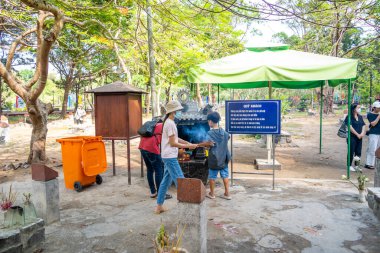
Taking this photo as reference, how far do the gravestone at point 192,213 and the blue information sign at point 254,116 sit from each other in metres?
3.33

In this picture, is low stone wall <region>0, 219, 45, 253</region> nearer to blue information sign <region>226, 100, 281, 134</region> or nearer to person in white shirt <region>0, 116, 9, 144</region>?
blue information sign <region>226, 100, 281, 134</region>

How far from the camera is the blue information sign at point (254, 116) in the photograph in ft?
19.3

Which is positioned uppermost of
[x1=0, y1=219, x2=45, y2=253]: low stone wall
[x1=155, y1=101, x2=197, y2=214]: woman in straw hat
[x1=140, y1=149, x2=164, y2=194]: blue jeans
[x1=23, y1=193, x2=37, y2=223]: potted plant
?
[x1=155, y1=101, x2=197, y2=214]: woman in straw hat

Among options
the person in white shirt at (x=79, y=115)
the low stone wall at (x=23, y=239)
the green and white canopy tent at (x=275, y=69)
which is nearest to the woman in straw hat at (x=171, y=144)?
the low stone wall at (x=23, y=239)

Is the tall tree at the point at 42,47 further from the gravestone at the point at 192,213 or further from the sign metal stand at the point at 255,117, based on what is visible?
the gravestone at the point at 192,213

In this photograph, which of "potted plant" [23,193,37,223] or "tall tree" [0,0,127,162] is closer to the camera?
"potted plant" [23,193,37,223]

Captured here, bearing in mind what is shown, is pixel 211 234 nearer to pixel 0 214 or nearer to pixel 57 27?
pixel 0 214

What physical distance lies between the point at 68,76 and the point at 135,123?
23389mm

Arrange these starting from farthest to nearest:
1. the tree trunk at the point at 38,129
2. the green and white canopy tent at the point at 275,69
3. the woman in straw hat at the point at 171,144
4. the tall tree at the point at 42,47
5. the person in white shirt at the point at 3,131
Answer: the person in white shirt at the point at 3,131, the tree trunk at the point at 38,129, the tall tree at the point at 42,47, the green and white canopy tent at the point at 275,69, the woman in straw hat at the point at 171,144

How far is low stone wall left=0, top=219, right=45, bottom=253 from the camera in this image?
10.5 feet

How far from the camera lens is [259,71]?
622 centimetres

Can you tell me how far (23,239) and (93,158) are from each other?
2.85 metres

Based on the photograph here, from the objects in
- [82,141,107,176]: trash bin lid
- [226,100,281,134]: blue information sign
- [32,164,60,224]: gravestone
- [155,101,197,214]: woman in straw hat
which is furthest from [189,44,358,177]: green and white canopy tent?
[32,164,60,224]: gravestone

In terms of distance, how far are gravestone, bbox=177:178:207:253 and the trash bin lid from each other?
3.51 metres
